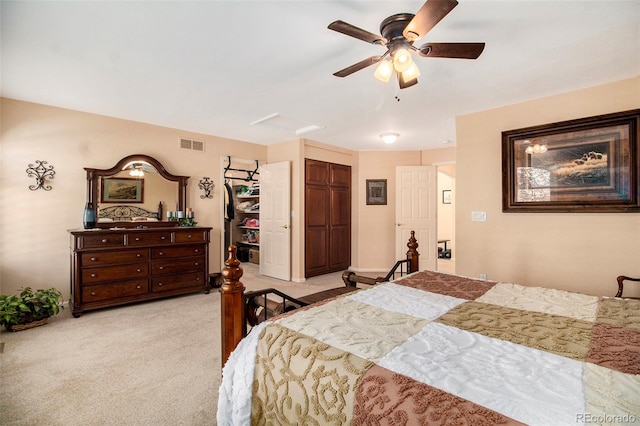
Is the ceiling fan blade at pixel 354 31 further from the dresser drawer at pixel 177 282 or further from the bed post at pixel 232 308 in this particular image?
the dresser drawer at pixel 177 282

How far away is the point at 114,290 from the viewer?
3508 millimetres

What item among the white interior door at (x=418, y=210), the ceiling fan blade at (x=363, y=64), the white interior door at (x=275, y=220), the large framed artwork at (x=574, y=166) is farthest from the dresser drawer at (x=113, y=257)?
A: the large framed artwork at (x=574, y=166)

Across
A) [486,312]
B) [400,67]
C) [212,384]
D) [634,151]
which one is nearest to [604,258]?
[634,151]

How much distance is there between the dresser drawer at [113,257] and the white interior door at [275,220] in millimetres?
2039

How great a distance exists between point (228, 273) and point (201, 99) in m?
2.49

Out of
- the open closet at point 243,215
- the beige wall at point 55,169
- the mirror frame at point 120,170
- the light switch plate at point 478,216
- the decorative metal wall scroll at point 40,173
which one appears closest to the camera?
the beige wall at point 55,169

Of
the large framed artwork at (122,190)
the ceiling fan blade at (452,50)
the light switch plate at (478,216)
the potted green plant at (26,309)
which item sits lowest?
the potted green plant at (26,309)

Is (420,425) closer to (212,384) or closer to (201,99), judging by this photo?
(212,384)

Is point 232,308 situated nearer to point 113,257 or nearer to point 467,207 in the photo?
point 113,257

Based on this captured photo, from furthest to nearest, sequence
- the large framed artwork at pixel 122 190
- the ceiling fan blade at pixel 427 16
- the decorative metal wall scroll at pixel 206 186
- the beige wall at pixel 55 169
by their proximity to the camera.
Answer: the decorative metal wall scroll at pixel 206 186, the large framed artwork at pixel 122 190, the beige wall at pixel 55 169, the ceiling fan blade at pixel 427 16

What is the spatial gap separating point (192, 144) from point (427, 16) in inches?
160

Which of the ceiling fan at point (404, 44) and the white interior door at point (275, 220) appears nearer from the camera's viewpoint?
the ceiling fan at point (404, 44)

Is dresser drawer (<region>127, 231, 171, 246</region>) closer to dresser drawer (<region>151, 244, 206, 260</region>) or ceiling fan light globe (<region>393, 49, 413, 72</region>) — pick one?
dresser drawer (<region>151, 244, 206, 260</region>)

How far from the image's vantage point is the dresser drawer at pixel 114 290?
334 cm
